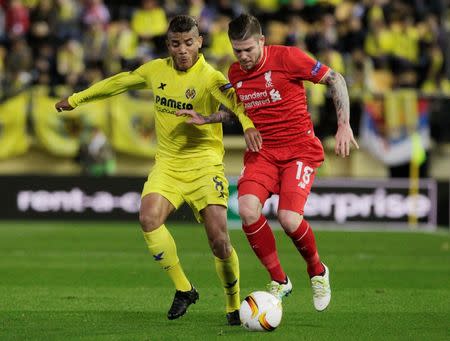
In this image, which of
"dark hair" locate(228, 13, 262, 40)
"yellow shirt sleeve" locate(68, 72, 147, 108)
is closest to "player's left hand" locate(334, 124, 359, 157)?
"dark hair" locate(228, 13, 262, 40)

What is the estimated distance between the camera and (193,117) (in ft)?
27.8

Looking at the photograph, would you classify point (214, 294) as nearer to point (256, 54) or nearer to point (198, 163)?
point (198, 163)

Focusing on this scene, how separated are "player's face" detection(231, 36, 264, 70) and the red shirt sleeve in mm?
254

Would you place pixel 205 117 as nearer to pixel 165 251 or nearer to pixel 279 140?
pixel 279 140

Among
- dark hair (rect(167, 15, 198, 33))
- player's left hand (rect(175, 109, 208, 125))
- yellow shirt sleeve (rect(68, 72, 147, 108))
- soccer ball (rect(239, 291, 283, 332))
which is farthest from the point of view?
yellow shirt sleeve (rect(68, 72, 147, 108))

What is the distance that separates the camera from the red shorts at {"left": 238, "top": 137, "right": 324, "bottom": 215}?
8570 millimetres

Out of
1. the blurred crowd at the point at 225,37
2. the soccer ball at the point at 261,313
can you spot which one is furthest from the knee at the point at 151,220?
the blurred crowd at the point at 225,37

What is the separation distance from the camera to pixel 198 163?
888 centimetres

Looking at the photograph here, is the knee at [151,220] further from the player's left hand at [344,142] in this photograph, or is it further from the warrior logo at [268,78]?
the player's left hand at [344,142]

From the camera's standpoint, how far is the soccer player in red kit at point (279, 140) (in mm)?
8477

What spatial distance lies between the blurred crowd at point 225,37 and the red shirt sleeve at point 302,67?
1110 centimetres

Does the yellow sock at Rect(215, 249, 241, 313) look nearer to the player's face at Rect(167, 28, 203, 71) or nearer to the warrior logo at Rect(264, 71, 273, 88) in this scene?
the warrior logo at Rect(264, 71, 273, 88)

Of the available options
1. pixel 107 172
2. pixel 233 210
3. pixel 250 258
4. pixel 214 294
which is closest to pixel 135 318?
pixel 214 294

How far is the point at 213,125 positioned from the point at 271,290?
4.70 feet
